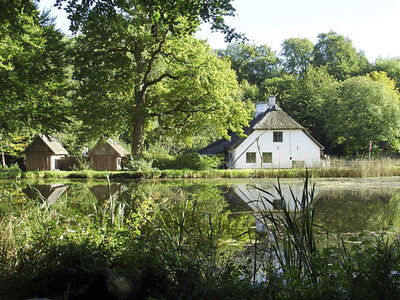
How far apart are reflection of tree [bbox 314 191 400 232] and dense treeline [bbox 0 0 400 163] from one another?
4.29 m

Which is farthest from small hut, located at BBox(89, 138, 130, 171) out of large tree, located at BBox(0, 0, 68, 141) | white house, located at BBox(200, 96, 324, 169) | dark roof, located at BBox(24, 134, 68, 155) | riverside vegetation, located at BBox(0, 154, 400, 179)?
large tree, located at BBox(0, 0, 68, 141)

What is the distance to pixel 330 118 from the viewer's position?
4184 cm

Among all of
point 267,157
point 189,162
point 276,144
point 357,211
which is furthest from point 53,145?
point 357,211

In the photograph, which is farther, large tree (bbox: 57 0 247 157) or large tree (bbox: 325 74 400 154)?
large tree (bbox: 325 74 400 154)

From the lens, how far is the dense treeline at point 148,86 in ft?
27.5

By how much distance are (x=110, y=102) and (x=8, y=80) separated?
11.8m

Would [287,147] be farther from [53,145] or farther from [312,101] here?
[53,145]

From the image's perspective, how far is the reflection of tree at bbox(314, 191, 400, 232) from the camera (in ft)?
26.3

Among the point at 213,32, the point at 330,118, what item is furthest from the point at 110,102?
the point at 330,118

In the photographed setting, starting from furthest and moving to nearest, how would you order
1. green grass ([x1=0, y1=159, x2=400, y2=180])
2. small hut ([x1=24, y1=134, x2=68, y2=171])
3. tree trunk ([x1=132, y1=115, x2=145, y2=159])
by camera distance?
small hut ([x1=24, y1=134, x2=68, y2=171])
tree trunk ([x1=132, y1=115, x2=145, y2=159])
green grass ([x1=0, y1=159, x2=400, y2=180])

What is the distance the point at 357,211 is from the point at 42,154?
2949 cm

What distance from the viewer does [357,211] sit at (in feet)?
33.2

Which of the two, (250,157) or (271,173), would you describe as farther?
(250,157)

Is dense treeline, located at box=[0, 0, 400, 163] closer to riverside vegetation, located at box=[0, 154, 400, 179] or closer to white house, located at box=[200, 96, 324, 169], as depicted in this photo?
riverside vegetation, located at box=[0, 154, 400, 179]
